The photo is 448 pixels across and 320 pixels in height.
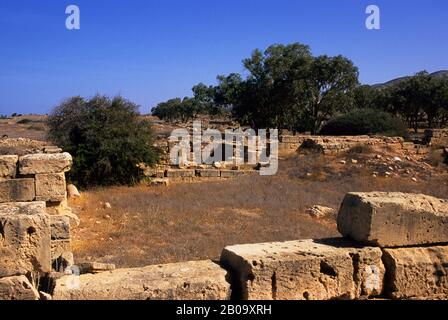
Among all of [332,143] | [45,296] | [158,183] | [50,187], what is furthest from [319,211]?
[332,143]

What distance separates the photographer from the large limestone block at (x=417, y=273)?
13.3 ft

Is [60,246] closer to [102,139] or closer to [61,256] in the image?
[61,256]

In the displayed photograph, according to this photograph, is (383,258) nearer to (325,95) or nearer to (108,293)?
(108,293)

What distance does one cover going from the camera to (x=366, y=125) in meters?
25.5

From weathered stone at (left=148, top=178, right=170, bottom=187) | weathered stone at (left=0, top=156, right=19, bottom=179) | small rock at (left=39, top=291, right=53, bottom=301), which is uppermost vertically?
weathered stone at (left=0, top=156, right=19, bottom=179)

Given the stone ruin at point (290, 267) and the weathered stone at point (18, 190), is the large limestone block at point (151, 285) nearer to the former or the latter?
the stone ruin at point (290, 267)

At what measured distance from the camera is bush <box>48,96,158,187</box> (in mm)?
14023

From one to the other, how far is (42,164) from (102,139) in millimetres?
7208

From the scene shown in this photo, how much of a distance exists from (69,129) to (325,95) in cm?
1775

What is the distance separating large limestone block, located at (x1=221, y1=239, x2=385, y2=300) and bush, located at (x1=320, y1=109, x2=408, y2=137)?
22071 millimetres

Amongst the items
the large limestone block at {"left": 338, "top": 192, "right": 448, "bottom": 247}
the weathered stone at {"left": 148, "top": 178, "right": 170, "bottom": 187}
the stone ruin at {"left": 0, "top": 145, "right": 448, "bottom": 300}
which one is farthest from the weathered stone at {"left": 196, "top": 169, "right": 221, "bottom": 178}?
the large limestone block at {"left": 338, "top": 192, "right": 448, "bottom": 247}

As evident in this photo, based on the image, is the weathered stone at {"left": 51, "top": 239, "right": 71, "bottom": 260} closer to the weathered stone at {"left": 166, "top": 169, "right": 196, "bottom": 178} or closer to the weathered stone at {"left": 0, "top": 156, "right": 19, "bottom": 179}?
the weathered stone at {"left": 0, "top": 156, "right": 19, "bottom": 179}

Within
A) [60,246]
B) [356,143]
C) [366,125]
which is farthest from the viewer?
[366,125]
